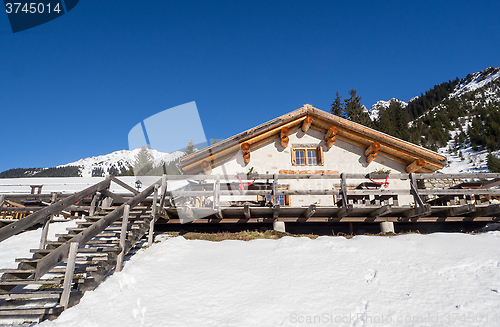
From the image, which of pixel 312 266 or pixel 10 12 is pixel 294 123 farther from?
pixel 10 12

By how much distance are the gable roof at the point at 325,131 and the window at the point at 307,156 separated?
3.32ft

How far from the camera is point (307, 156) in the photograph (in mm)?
13859

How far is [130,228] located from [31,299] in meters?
2.55

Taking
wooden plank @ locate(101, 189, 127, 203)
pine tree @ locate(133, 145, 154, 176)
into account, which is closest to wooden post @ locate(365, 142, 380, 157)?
wooden plank @ locate(101, 189, 127, 203)

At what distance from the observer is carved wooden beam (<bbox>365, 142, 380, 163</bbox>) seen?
13.1 meters

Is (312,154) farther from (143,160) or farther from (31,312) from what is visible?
(143,160)

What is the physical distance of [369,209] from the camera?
29.7 feet

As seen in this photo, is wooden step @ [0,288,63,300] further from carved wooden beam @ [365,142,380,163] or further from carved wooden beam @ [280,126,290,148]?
carved wooden beam @ [365,142,380,163]

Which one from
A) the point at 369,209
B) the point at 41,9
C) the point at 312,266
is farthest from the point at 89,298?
the point at 41,9

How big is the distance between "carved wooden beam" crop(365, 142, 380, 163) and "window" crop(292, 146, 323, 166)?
2.10m

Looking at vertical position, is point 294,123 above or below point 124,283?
above

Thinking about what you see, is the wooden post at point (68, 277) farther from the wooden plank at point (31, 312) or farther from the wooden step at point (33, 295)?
the wooden step at point (33, 295)

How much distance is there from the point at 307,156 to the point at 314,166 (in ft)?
1.94

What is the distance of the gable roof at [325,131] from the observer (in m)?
12.3
